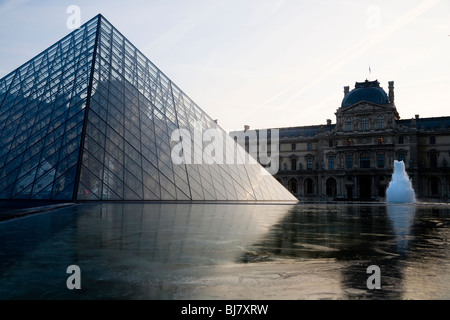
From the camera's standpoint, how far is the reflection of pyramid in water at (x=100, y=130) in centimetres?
2075

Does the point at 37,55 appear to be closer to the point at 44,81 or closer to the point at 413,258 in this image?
the point at 44,81

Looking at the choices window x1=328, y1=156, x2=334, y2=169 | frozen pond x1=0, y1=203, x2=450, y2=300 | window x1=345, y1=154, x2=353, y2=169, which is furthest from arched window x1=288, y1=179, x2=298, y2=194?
frozen pond x1=0, y1=203, x2=450, y2=300

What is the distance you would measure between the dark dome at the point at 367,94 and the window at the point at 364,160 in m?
10.2

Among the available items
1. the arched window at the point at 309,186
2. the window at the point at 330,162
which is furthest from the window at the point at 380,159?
the arched window at the point at 309,186

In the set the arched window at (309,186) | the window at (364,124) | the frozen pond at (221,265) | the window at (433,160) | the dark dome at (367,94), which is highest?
the dark dome at (367,94)

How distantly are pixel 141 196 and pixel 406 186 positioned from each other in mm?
32543

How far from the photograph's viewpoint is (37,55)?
3266 cm

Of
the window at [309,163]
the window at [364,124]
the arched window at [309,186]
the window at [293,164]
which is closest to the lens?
the window at [364,124]

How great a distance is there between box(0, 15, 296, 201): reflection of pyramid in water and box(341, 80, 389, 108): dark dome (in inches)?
1908

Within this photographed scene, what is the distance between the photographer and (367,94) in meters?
74.2

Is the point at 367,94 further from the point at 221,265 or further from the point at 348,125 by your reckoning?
the point at 221,265

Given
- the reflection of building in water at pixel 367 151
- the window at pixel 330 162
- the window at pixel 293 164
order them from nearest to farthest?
the reflection of building in water at pixel 367 151, the window at pixel 330 162, the window at pixel 293 164

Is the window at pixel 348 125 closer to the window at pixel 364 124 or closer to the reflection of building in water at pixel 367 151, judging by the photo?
the reflection of building in water at pixel 367 151

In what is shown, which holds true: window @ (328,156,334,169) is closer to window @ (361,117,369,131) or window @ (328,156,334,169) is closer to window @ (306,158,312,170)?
window @ (306,158,312,170)
